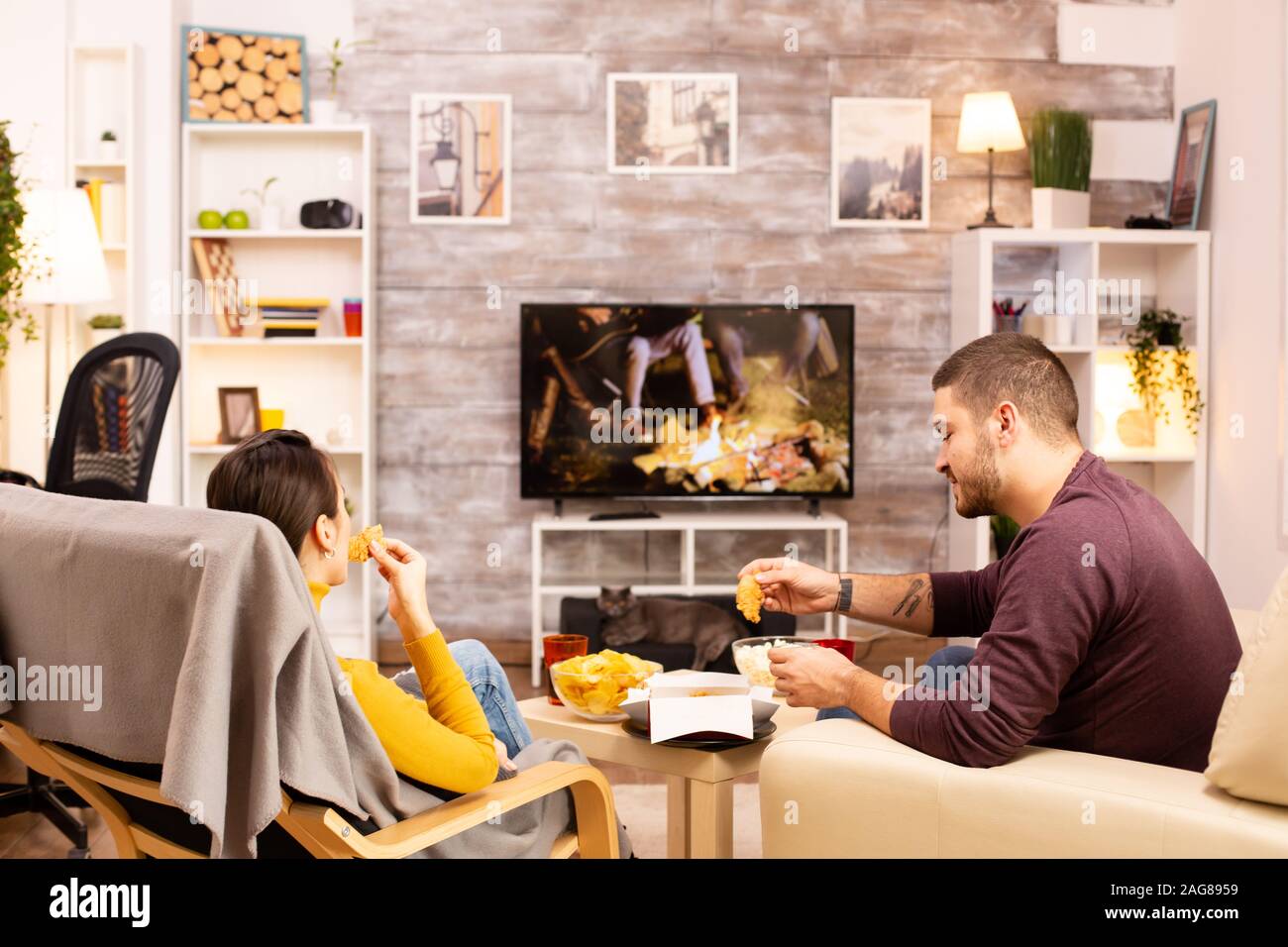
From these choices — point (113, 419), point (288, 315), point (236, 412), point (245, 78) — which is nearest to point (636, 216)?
point (288, 315)

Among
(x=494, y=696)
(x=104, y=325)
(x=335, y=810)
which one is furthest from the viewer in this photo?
(x=104, y=325)

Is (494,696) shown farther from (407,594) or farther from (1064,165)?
(1064,165)

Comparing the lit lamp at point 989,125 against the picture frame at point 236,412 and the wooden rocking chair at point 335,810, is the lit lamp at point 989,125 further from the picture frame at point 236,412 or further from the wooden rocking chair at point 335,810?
the wooden rocking chair at point 335,810

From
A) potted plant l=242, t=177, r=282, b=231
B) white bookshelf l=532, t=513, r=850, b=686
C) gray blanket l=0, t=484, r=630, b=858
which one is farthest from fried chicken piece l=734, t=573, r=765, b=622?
potted plant l=242, t=177, r=282, b=231

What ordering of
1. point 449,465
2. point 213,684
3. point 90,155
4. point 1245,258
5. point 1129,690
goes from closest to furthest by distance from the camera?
1. point 213,684
2. point 1129,690
3. point 1245,258
4. point 90,155
5. point 449,465

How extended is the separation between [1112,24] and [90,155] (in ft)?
13.4

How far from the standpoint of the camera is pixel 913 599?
2275 millimetres

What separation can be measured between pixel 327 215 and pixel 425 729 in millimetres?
3461

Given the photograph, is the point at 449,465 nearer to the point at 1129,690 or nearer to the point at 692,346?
the point at 692,346

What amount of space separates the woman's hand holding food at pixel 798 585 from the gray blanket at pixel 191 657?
920mm

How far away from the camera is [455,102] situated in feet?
16.1

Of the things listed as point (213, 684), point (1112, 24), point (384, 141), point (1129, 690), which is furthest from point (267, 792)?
point (1112, 24)

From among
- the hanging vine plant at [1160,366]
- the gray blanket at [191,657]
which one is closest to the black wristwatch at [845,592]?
the gray blanket at [191,657]

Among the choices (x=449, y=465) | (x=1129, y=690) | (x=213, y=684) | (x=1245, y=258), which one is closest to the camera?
(x=213, y=684)
